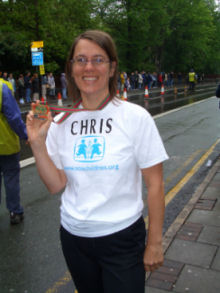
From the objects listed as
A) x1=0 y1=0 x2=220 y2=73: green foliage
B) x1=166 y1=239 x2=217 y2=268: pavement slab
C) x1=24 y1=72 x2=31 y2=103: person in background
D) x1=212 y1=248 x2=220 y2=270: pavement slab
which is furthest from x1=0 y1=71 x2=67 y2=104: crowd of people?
x1=212 y1=248 x2=220 y2=270: pavement slab

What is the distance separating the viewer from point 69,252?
1.84m

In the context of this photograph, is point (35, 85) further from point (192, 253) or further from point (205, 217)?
point (192, 253)

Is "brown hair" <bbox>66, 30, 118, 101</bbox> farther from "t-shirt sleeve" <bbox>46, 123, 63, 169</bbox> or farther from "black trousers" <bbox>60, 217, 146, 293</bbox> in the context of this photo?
"black trousers" <bbox>60, 217, 146, 293</bbox>

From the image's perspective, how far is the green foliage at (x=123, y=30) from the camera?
2491cm

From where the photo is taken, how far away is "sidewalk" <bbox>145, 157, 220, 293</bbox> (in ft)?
9.71

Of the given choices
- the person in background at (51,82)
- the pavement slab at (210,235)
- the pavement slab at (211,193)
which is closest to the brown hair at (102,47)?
the pavement slab at (210,235)

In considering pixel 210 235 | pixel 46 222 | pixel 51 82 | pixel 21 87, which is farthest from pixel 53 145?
pixel 51 82

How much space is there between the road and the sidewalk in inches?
12.2

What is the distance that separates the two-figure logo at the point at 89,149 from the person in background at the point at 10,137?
2.27m

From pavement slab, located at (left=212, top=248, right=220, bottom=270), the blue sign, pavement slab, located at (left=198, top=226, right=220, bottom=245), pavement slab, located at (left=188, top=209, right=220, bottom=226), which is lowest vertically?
pavement slab, located at (left=188, top=209, right=220, bottom=226)

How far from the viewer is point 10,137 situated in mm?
3928

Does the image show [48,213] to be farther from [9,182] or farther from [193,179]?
[193,179]

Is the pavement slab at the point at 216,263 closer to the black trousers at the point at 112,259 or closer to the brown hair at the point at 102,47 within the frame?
the black trousers at the point at 112,259

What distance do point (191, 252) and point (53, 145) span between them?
2.20m
